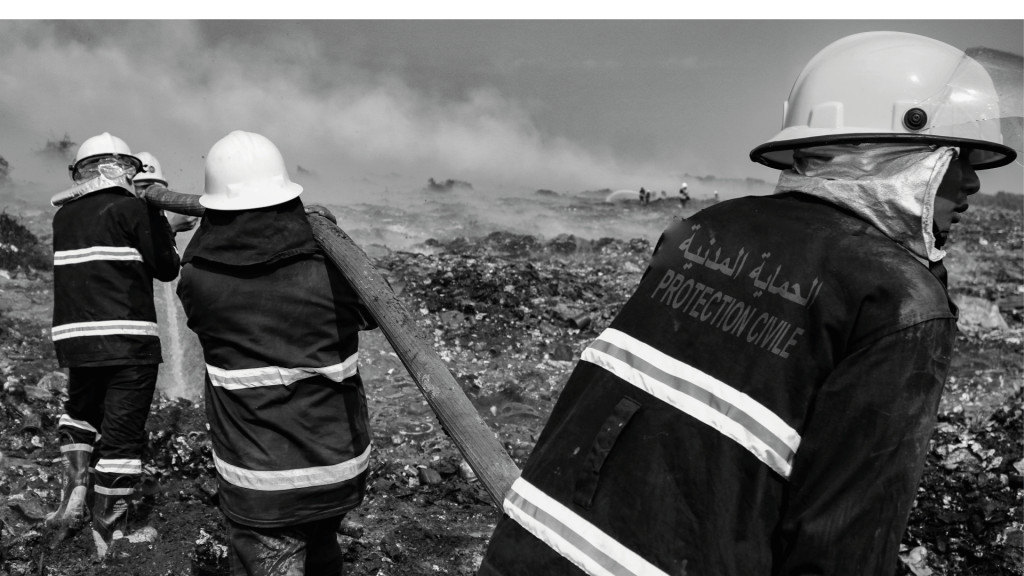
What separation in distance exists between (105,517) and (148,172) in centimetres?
190

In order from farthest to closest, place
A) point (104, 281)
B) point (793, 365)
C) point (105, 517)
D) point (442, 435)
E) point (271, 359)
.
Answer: point (442, 435) < point (104, 281) < point (105, 517) < point (271, 359) < point (793, 365)

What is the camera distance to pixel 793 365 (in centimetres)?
109

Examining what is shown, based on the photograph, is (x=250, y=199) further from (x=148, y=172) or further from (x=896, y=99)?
(x=148, y=172)

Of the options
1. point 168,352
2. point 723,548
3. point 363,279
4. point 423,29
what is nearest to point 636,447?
point 723,548

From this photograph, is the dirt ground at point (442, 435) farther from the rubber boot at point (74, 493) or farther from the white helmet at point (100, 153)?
the white helmet at point (100, 153)

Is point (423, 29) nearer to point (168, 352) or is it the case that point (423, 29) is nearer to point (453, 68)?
point (453, 68)

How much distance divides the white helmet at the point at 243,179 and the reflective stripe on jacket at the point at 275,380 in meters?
0.22

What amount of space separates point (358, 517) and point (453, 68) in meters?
8.81

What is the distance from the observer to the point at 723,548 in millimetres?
1112

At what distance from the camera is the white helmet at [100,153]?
3826 millimetres

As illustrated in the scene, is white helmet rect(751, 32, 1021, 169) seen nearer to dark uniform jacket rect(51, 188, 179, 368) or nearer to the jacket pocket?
the jacket pocket

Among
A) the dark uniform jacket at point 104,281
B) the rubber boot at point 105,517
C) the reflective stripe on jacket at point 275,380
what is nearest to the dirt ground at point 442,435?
the rubber boot at point 105,517

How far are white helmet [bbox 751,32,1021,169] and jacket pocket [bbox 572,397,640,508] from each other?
1.74 feet

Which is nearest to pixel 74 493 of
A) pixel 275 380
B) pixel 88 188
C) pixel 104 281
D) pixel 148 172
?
pixel 104 281
